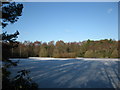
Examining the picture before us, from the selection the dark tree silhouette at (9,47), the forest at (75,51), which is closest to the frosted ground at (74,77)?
the dark tree silhouette at (9,47)

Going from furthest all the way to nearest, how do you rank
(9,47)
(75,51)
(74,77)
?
(75,51)
(74,77)
(9,47)

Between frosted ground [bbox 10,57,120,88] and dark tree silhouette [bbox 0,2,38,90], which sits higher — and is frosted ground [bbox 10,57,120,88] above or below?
below

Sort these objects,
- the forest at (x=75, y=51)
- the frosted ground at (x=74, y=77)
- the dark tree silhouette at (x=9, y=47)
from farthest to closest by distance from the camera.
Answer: the forest at (x=75, y=51) → the frosted ground at (x=74, y=77) → the dark tree silhouette at (x=9, y=47)

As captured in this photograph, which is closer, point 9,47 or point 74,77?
point 9,47

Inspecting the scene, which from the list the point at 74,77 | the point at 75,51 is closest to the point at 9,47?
the point at 74,77

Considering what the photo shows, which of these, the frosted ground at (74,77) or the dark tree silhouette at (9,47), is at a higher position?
the dark tree silhouette at (9,47)

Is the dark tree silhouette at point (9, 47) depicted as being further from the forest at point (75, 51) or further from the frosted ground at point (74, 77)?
the forest at point (75, 51)

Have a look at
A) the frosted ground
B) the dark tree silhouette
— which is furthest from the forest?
the dark tree silhouette

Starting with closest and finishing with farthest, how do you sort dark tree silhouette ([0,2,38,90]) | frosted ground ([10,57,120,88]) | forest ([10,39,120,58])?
dark tree silhouette ([0,2,38,90]) < frosted ground ([10,57,120,88]) < forest ([10,39,120,58])

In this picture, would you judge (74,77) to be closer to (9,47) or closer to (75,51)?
(9,47)

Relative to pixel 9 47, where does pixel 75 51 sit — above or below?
below

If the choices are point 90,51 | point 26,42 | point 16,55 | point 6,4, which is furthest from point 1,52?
point 26,42

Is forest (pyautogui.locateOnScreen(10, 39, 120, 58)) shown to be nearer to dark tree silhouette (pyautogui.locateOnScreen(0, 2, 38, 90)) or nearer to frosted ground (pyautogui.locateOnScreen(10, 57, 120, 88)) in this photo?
frosted ground (pyautogui.locateOnScreen(10, 57, 120, 88))

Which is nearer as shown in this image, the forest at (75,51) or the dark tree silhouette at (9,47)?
the dark tree silhouette at (9,47)
